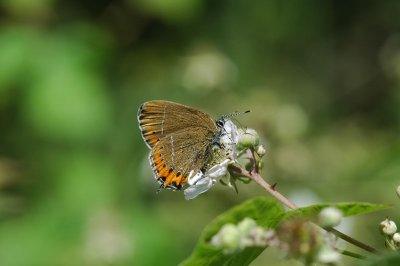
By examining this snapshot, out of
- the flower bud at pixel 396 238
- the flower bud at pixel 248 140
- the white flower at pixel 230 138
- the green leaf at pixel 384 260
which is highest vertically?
the white flower at pixel 230 138

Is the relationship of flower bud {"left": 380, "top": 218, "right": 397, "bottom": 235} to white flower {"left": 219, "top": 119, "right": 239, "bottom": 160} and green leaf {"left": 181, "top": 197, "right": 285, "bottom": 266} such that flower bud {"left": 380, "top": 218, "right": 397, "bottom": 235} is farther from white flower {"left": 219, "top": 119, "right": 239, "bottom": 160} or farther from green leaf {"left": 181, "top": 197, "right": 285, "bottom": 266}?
white flower {"left": 219, "top": 119, "right": 239, "bottom": 160}

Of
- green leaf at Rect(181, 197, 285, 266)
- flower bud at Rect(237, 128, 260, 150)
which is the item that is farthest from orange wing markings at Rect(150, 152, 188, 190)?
green leaf at Rect(181, 197, 285, 266)

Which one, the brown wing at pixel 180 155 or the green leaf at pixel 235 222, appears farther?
the brown wing at pixel 180 155

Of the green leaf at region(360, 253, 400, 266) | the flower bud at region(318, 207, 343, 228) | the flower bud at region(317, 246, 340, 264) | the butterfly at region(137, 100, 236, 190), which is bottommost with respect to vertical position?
the green leaf at region(360, 253, 400, 266)

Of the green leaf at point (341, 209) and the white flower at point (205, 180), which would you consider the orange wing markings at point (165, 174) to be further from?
the green leaf at point (341, 209)

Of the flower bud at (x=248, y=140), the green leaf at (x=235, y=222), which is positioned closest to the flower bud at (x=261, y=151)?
the flower bud at (x=248, y=140)

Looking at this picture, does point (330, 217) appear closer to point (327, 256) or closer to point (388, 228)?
point (327, 256)
